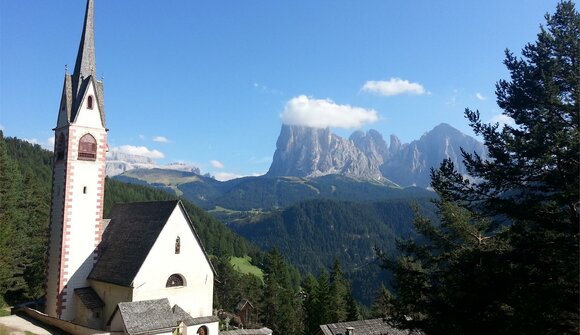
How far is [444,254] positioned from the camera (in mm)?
22969

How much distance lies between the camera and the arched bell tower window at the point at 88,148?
33.5 m

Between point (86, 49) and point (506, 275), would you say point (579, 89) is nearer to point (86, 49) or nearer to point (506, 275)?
point (506, 275)

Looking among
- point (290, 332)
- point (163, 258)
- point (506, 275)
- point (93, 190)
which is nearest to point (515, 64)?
point (506, 275)

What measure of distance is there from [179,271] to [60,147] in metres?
13.0

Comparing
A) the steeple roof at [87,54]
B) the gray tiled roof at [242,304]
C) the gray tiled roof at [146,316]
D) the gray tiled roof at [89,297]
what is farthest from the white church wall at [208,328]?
the gray tiled roof at [242,304]

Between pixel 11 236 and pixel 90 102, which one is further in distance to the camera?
pixel 11 236

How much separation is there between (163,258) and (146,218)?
366 cm

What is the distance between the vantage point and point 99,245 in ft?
110

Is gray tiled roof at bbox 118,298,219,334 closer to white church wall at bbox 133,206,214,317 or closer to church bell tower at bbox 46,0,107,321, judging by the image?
white church wall at bbox 133,206,214,317

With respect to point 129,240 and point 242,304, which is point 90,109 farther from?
point 242,304

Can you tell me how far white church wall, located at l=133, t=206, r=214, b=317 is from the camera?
3002 centimetres

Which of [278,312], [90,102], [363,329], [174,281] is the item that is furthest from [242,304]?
[90,102]

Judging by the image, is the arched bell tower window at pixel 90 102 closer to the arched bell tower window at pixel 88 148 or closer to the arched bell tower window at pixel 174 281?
the arched bell tower window at pixel 88 148

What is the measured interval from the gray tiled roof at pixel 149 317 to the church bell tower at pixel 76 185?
23.2ft
